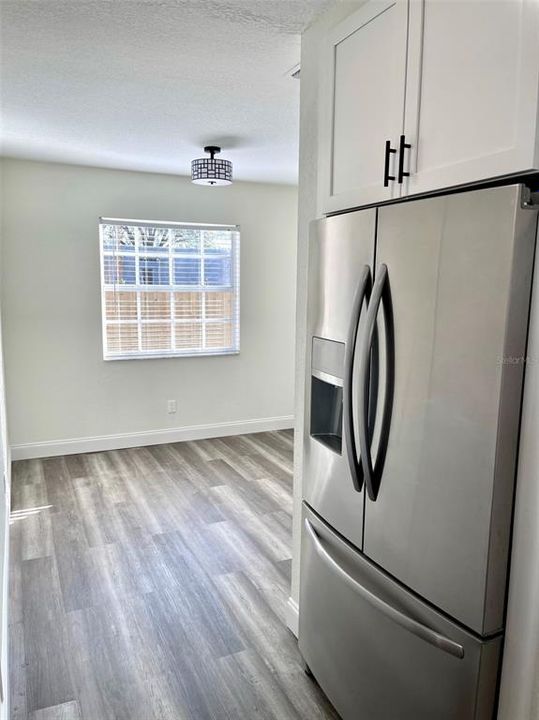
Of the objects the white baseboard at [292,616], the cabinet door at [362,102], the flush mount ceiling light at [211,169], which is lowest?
the white baseboard at [292,616]

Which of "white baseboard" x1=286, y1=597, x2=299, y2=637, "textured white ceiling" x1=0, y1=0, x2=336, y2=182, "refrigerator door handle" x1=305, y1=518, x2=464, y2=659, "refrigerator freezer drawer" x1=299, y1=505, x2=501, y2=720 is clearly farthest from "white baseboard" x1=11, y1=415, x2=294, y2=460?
"refrigerator door handle" x1=305, y1=518, x2=464, y2=659

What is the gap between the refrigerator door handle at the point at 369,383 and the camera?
4.66 feet

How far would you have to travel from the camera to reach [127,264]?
4711 millimetres

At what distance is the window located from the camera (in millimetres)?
4680

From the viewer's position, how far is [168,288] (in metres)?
4.90

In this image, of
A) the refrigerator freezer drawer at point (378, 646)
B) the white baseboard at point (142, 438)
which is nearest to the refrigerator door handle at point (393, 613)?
the refrigerator freezer drawer at point (378, 646)

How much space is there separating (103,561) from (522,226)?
2.72 metres

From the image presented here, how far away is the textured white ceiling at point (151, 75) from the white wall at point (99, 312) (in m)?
0.66

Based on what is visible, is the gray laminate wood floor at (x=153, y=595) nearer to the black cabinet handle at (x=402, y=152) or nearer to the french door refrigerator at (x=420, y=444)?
the french door refrigerator at (x=420, y=444)

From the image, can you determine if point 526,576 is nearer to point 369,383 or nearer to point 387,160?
point 369,383

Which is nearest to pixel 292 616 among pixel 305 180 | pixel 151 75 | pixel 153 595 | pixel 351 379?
pixel 153 595

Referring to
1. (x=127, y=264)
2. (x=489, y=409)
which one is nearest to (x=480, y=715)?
(x=489, y=409)

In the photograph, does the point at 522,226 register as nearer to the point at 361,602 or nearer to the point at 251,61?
the point at 361,602

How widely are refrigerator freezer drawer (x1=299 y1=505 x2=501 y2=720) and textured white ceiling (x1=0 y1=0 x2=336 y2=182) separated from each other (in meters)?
1.85
